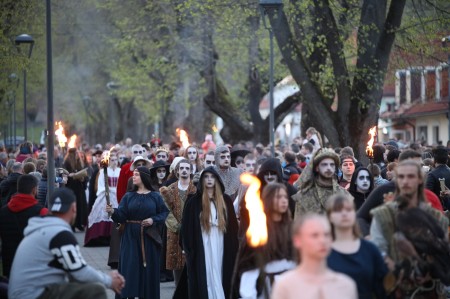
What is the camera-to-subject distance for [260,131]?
134ft

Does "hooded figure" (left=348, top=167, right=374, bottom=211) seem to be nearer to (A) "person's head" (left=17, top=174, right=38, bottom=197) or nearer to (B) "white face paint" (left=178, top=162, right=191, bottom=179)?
(B) "white face paint" (left=178, top=162, right=191, bottom=179)

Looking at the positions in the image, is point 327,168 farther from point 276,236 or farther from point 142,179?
point 142,179

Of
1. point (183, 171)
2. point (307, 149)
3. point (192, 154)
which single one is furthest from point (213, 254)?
point (307, 149)

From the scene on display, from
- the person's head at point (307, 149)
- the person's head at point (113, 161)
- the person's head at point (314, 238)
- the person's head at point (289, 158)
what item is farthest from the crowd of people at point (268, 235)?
the person's head at point (307, 149)

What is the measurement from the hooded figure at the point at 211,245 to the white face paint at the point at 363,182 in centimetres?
151

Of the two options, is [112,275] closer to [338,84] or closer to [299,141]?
[338,84]

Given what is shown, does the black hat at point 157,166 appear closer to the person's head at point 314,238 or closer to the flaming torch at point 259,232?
the flaming torch at point 259,232

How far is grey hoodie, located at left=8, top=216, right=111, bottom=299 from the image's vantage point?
9180 millimetres

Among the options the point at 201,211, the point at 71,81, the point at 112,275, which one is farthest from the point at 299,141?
the point at 71,81

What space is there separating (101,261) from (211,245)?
286 inches

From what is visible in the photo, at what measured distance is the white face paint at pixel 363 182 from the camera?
520 inches

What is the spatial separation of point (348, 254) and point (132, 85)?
4431 centimetres

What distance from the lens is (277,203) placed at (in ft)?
33.9

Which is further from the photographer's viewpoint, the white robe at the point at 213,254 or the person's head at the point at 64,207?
the white robe at the point at 213,254
